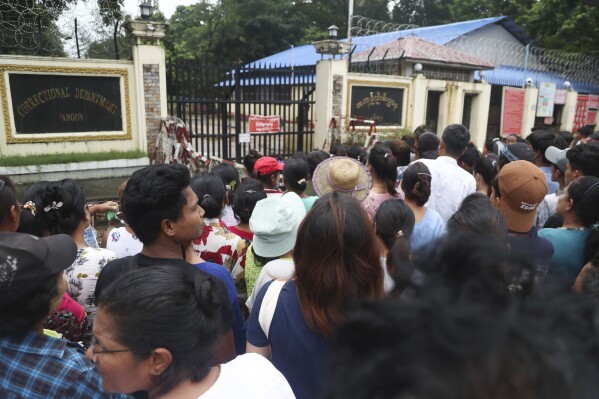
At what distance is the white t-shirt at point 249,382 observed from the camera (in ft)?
3.62

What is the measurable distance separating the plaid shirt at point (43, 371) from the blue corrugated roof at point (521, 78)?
1578 cm

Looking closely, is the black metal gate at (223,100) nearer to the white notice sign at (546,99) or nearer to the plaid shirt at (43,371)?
the plaid shirt at (43,371)

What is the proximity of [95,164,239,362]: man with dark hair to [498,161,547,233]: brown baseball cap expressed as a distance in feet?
5.45

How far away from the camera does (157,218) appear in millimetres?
1828

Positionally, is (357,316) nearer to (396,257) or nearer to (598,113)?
(396,257)

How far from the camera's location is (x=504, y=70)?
57.9 feet

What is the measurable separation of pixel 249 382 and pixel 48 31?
846cm

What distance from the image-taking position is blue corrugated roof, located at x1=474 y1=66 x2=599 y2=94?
51.0 ft

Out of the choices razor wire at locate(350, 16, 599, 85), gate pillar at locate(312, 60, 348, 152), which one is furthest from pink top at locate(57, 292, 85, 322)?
razor wire at locate(350, 16, 599, 85)

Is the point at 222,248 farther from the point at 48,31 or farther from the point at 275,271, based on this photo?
the point at 48,31

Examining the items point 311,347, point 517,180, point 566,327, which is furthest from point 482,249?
point 517,180

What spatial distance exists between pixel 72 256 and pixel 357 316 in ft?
4.10

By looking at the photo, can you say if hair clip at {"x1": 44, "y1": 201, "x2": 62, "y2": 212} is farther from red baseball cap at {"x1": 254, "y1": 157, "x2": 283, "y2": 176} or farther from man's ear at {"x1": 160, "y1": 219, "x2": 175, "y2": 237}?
red baseball cap at {"x1": 254, "y1": 157, "x2": 283, "y2": 176}

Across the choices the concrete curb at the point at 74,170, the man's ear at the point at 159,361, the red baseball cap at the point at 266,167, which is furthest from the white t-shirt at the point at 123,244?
the concrete curb at the point at 74,170
